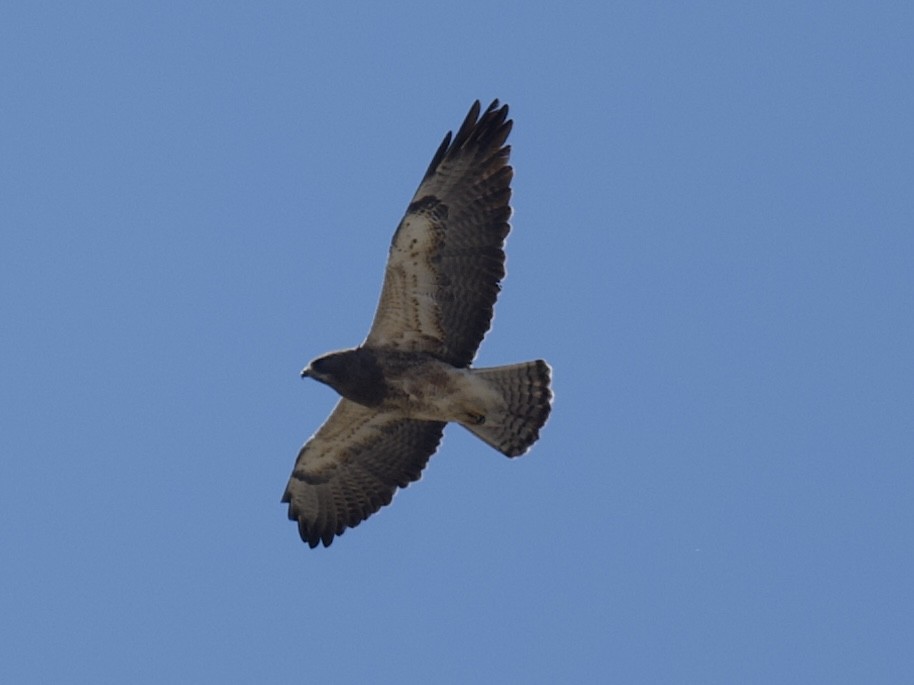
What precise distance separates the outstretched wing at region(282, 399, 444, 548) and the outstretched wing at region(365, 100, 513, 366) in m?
1.36

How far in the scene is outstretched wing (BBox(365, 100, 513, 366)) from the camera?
51.4 ft

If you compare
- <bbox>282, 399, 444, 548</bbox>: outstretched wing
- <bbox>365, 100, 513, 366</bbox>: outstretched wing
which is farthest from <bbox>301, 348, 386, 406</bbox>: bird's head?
<bbox>282, 399, 444, 548</bbox>: outstretched wing

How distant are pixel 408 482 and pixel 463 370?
1.65m

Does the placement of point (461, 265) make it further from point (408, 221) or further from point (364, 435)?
point (364, 435)

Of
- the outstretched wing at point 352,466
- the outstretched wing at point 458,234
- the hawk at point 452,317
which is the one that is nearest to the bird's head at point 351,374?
the hawk at point 452,317

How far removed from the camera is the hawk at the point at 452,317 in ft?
51.4

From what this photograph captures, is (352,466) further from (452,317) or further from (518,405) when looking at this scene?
(452,317)

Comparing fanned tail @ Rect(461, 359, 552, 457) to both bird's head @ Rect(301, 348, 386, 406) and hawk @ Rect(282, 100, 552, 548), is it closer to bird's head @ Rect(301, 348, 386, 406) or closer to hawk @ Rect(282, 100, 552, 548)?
A: hawk @ Rect(282, 100, 552, 548)

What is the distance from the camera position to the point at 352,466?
56.1 ft

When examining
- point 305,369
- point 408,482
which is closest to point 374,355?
point 305,369

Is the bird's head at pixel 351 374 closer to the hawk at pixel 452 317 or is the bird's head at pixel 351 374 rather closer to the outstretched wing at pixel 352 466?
the hawk at pixel 452 317

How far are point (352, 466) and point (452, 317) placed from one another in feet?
6.66

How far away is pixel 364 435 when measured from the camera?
1691cm

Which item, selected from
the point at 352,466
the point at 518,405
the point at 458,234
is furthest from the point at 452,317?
the point at 352,466
